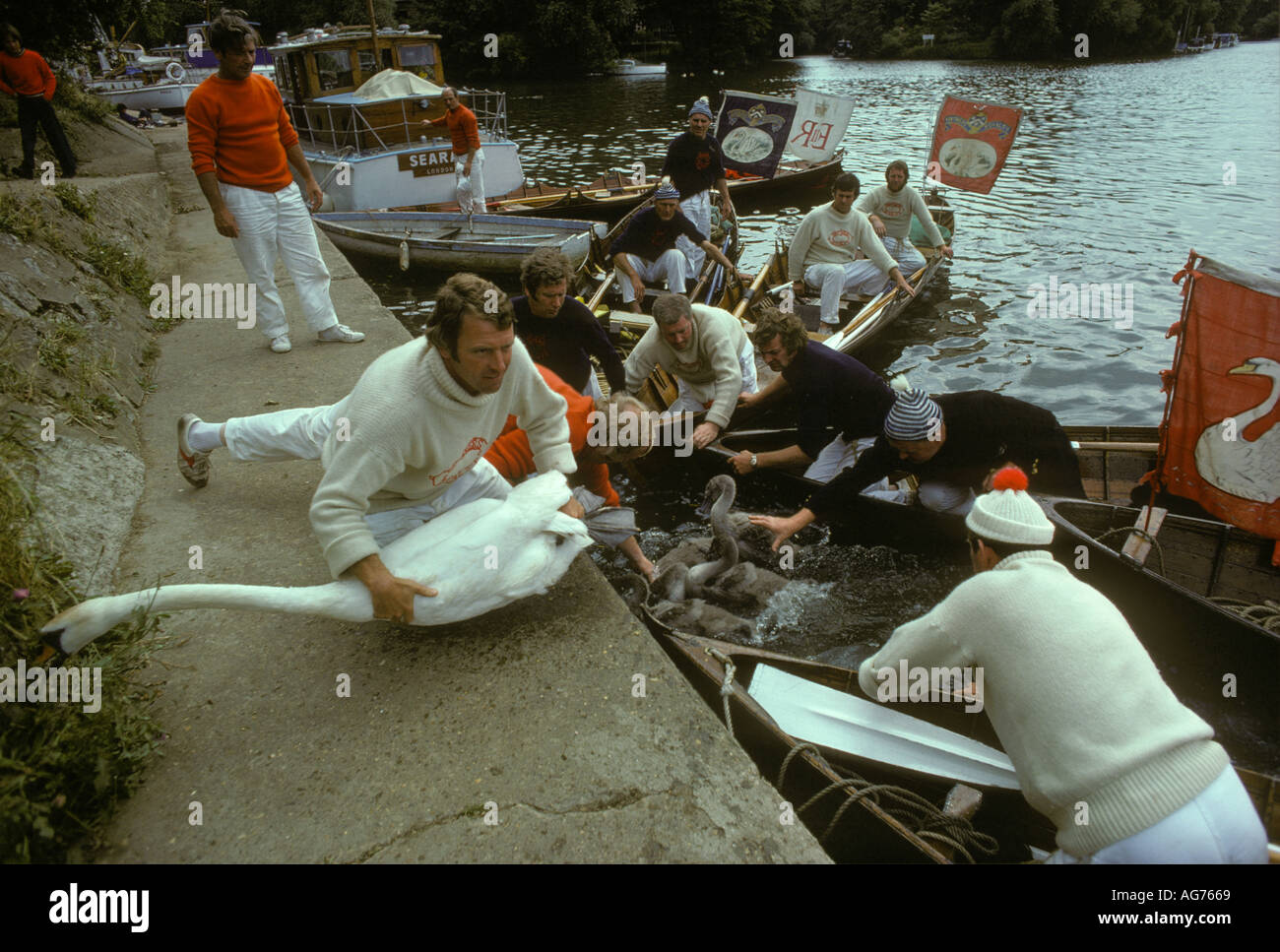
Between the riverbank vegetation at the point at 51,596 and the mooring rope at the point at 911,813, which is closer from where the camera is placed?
the riverbank vegetation at the point at 51,596

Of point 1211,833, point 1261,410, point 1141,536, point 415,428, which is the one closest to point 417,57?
point 415,428

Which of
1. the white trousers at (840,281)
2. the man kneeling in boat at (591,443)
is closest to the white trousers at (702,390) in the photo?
the man kneeling in boat at (591,443)

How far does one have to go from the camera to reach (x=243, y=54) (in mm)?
4672

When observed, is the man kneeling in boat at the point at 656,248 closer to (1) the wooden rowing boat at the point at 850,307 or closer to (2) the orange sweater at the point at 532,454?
(1) the wooden rowing boat at the point at 850,307

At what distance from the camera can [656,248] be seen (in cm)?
887

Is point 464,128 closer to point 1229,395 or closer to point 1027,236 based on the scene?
point 1027,236

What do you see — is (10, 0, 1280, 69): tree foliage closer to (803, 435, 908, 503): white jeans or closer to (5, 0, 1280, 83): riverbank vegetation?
(5, 0, 1280, 83): riverbank vegetation

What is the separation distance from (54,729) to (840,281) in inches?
328

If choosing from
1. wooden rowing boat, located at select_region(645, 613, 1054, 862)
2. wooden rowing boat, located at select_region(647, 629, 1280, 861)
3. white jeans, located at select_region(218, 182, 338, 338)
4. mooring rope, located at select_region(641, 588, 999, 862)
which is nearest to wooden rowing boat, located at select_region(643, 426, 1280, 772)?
wooden rowing boat, located at select_region(647, 629, 1280, 861)

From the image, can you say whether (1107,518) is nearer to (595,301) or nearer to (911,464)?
(911,464)

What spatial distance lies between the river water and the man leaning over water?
3092 millimetres

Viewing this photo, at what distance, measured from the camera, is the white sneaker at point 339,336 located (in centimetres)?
Answer: 580
